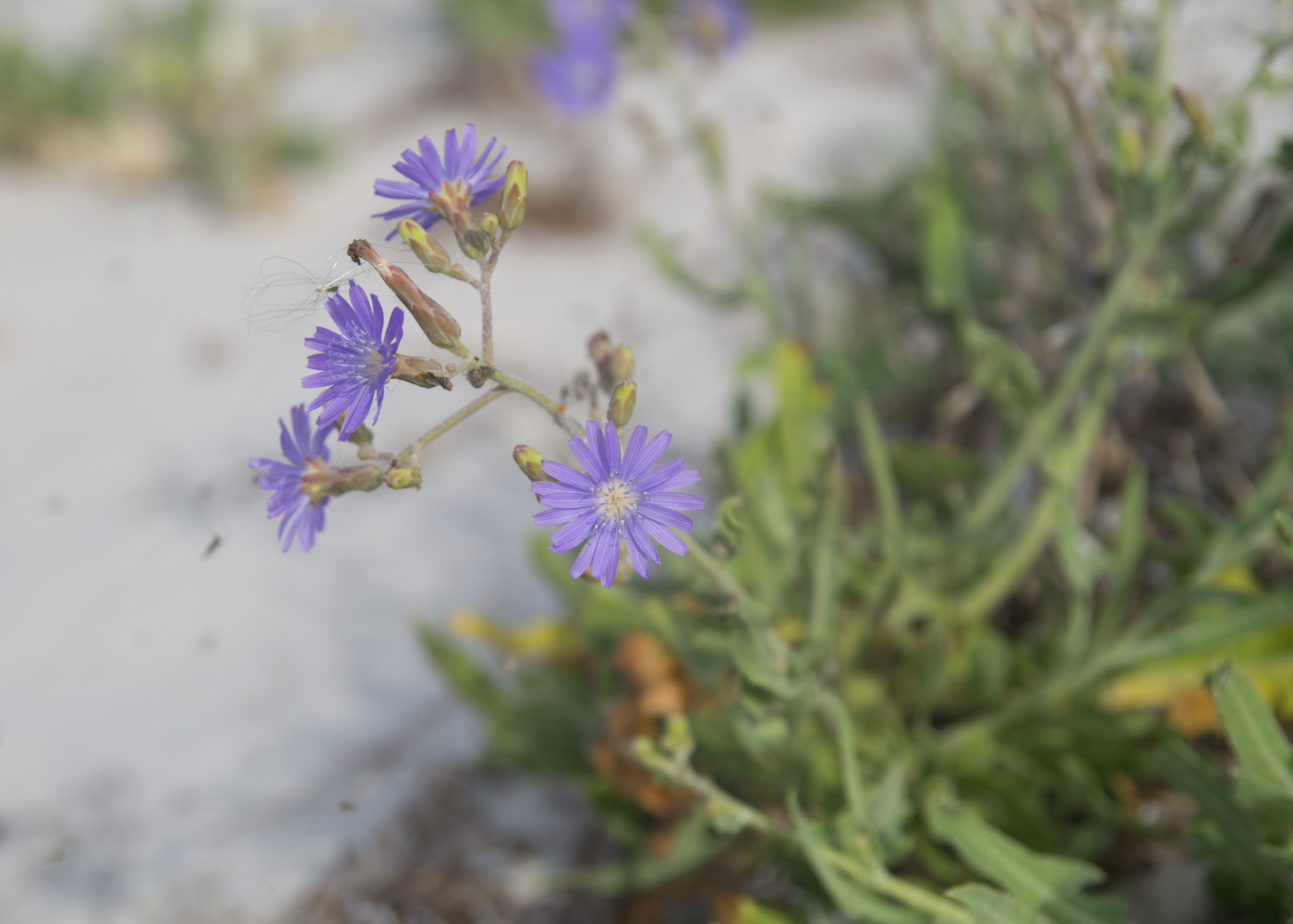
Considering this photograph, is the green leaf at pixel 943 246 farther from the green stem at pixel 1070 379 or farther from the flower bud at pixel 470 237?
the flower bud at pixel 470 237

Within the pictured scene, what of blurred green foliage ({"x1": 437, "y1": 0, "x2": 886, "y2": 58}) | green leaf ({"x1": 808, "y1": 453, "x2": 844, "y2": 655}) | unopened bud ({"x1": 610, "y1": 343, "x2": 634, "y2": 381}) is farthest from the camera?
blurred green foliage ({"x1": 437, "y1": 0, "x2": 886, "y2": 58})

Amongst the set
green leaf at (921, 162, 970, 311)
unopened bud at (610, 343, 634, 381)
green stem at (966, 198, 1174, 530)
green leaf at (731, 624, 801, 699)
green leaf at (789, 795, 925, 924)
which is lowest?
green leaf at (789, 795, 925, 924)

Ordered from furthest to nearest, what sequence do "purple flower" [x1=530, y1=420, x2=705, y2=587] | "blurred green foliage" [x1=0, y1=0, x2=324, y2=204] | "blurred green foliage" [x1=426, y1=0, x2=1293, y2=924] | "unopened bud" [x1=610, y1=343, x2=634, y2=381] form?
"blurred green foliage" [x1=0, y1=0, x2=324, y2=204] < "blurred green foliage" [x1=426, y1=0, x2=1293, y2=924] < "unopened bud" [x1=610, y1=343, x2=634, y2=381] < "purple flower" [x1=530, y1=420, x2=705, y2=587]

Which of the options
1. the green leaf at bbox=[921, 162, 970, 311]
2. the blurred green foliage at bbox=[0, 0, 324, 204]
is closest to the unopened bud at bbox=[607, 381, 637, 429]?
the green leaf at bbox=[921, 162, 970, 311]

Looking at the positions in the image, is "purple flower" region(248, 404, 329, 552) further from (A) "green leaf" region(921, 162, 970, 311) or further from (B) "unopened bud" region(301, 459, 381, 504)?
(A) "green leaf" region(921, 162, 970, 311)

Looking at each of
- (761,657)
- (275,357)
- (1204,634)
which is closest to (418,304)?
(761,657)

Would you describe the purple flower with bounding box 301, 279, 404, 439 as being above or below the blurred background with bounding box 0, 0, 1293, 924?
below

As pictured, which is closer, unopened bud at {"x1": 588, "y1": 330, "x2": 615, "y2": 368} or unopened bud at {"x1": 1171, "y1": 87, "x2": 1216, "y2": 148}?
unopened bud at {"x1": 588, "y1": 330, "x2": 615, "y2": 368}
